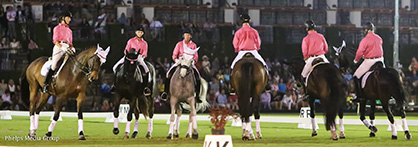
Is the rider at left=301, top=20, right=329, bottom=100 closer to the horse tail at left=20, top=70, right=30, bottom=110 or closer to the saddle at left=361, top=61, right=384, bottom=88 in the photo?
the saddle at left=361, top=61, right=384, bottom=88

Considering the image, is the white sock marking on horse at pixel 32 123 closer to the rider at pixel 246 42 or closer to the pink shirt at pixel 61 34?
the pink shirt at pixel 61 34

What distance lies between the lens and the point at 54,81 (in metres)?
17.1

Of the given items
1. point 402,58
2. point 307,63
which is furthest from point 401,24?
point 307,63

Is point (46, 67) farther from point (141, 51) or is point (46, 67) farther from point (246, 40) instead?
point (246, 40)

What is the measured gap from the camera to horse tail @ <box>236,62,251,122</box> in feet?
53.7

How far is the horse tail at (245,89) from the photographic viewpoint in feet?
53.7

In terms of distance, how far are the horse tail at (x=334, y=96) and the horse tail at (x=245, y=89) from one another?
162cm

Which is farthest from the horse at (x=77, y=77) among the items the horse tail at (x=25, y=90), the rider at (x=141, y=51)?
the horse tail at (x=25, y=90)

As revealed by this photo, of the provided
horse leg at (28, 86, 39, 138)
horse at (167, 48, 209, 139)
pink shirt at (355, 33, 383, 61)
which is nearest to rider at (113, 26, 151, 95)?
horse at (167, 48, 209, 139)

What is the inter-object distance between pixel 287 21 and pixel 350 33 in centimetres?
353

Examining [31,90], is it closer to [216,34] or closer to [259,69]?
[259,69]

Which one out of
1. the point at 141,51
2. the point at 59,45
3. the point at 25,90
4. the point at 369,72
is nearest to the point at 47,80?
the point at 59,45

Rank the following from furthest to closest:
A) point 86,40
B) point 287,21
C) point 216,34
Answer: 1. point 287,21
2. point 216,34
3. point 86,40

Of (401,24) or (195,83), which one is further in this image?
(401,24)
